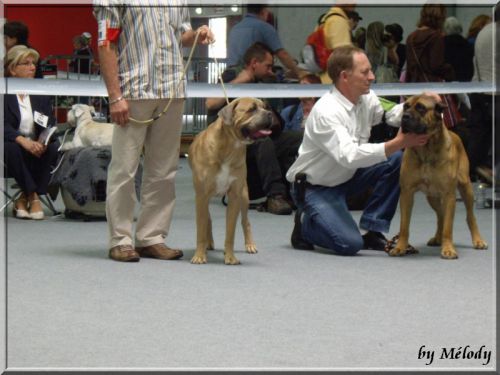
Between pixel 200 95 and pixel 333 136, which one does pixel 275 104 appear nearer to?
pixel 200 95

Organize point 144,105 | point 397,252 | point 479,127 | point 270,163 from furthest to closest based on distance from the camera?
point 479,127
point 270,163
point 397,252
point 144,105

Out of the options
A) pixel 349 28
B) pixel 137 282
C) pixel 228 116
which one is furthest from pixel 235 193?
pixel 349 28

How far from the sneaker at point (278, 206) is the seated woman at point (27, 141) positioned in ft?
4.94

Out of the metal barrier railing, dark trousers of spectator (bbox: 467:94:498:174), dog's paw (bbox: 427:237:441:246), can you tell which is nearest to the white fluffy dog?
dog's paw (bbox: 427:237:441:246)

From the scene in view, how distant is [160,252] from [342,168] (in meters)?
1.09

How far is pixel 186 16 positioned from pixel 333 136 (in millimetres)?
983

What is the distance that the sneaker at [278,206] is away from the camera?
708 centimetres

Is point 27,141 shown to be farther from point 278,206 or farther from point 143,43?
point 143,43

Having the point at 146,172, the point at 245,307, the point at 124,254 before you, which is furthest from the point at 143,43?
the point at 245,307

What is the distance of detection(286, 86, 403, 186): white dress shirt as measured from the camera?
17.3 ft

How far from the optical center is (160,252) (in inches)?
209

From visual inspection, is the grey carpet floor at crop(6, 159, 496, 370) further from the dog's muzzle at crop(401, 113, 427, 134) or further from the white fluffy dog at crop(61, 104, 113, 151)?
the white fluffy dog at crop(61, 104, 113, 151)

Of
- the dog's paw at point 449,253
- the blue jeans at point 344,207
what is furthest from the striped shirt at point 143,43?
the dog's paw at point 449,253

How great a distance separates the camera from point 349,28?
817 centimetres
